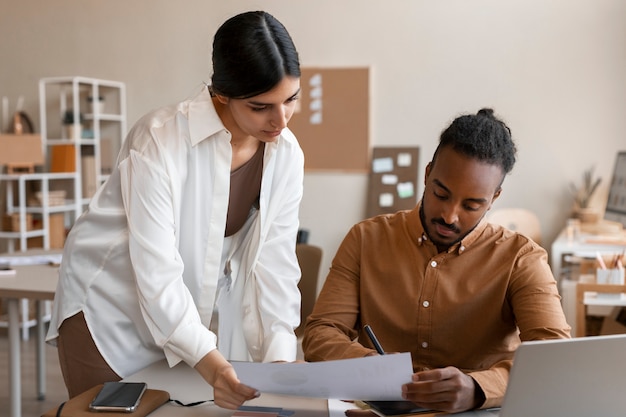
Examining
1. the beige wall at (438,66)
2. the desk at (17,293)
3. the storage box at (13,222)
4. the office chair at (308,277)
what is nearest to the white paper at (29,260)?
the desk at (17,293)

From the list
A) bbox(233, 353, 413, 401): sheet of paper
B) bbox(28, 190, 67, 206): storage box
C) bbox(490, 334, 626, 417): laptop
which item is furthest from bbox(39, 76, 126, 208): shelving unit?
bbox(490, 334, 626, 417): laptop

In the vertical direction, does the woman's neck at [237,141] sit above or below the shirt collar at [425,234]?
above

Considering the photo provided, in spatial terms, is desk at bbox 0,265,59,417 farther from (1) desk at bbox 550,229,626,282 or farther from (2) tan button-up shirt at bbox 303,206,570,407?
(1) desk at bbox 550,229,626,282

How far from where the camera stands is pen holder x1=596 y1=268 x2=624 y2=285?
3.34 meters

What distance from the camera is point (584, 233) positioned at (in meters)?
4.59

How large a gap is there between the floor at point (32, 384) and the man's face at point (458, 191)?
266cm

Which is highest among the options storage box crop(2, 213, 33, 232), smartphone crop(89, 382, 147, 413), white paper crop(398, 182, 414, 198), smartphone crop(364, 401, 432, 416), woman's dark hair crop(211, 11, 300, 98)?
woman's dark hair crop(211, 11, 300, 98)

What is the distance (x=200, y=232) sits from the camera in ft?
5.49

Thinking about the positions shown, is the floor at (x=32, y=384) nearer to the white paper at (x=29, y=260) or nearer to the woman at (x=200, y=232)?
the white paper at (x=29, y=260)

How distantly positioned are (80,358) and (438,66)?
391 centimetres

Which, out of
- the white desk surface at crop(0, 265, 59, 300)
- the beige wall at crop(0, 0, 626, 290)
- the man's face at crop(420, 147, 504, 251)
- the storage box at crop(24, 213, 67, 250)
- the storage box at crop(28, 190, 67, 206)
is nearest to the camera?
the man's face at crop(420, 147, 504, 251)

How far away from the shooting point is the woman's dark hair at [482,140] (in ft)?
5.24

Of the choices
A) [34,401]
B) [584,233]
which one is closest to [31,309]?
[34,401]

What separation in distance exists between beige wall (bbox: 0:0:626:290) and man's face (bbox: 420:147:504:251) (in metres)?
3.50
